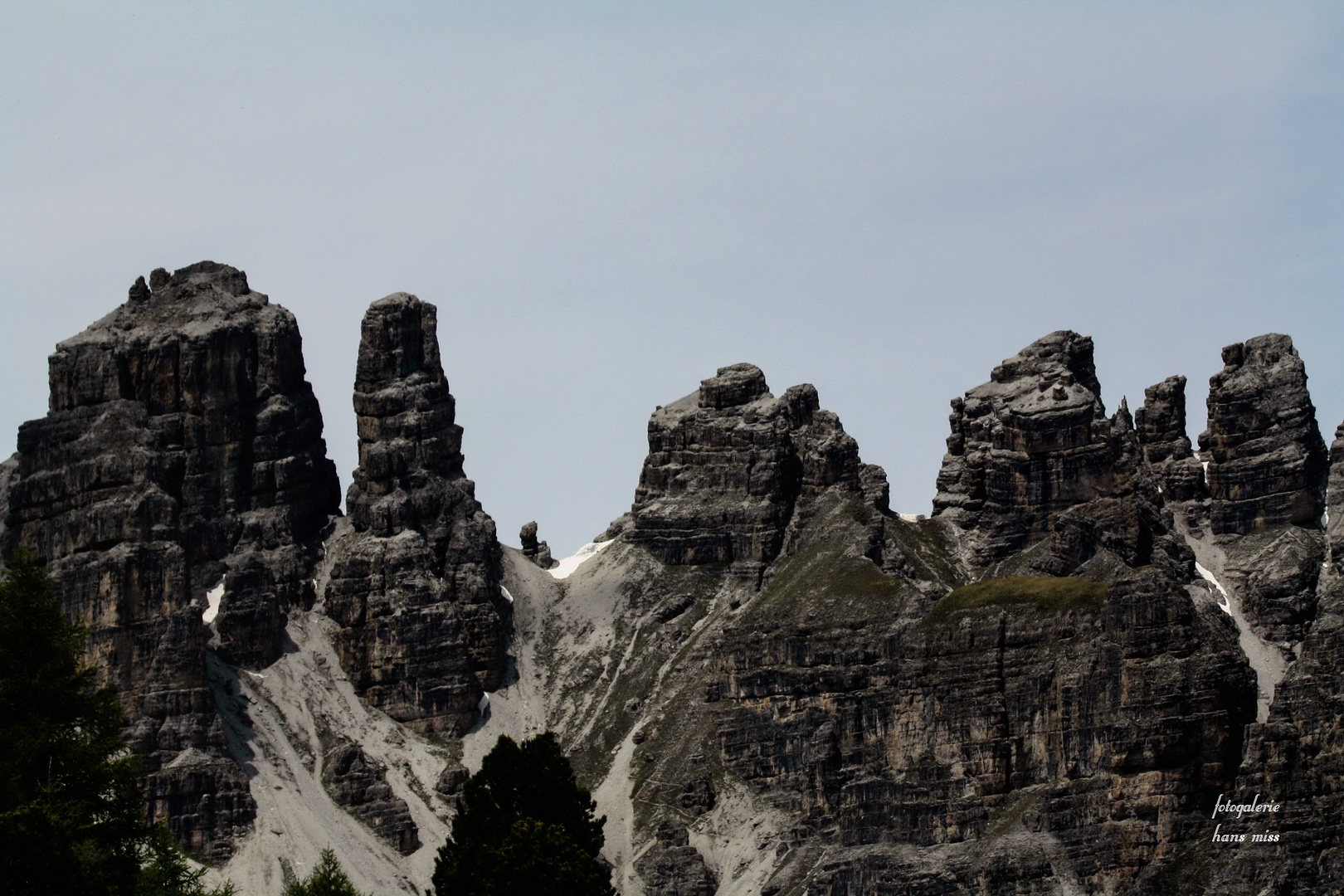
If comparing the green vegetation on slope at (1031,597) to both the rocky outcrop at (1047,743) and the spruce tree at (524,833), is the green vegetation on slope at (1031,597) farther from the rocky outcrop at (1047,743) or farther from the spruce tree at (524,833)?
the spruce tree at (524,833)

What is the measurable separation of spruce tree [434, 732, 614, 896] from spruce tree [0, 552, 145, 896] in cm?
5419

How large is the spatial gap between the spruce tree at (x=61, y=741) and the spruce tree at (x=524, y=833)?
54.2m

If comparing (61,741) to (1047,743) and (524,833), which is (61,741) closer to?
(524,833)

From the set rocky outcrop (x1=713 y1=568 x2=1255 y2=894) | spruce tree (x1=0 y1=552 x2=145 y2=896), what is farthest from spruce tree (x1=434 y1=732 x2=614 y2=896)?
spruce tree (x1=0 y1=552 x2=145 y2=896)

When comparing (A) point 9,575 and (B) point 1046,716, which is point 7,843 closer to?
(A) point 9,575

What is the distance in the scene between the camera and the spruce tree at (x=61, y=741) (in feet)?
324

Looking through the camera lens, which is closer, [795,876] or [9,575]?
[9,575]

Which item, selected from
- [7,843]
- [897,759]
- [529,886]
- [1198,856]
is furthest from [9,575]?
[897,759]

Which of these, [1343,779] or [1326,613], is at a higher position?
[1326,613]

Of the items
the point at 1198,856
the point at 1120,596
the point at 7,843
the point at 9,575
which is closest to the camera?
the point at 7,843

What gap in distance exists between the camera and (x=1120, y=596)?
18088 centimetres

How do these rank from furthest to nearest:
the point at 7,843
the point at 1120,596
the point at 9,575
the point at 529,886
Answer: the point at 1120,596 → the point at 529,886 → the point at 9,575 → the point at 7,843

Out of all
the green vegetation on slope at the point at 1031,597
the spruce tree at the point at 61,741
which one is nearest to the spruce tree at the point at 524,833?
the green vegetation on slope at the point at 1031,597

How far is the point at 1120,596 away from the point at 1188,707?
9629 millimetres
